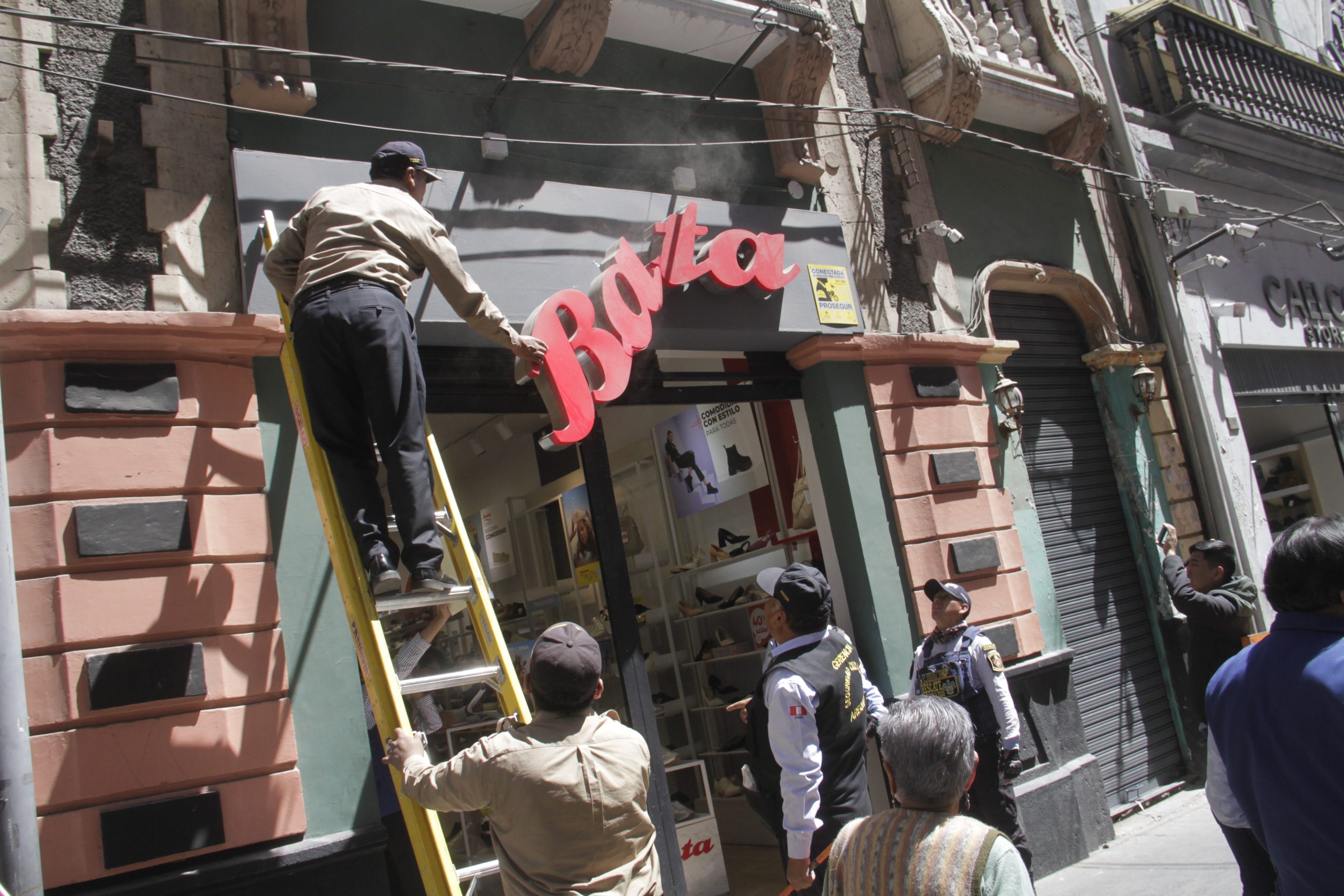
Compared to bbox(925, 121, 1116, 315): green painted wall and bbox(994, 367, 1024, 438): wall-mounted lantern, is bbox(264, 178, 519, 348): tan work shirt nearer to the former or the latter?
bbox(994, 367, 1024, 438): wall-mounted lantern

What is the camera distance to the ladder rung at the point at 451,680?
324 cm

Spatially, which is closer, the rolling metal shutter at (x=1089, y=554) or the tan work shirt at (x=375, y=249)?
the tan work shirt at (x=375, y=249)

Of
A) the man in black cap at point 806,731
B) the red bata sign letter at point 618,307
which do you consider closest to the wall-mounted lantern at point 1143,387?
the red bata sign letter at point 618,307

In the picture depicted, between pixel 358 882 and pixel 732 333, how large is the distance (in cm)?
391

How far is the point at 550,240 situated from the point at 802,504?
3.14 m

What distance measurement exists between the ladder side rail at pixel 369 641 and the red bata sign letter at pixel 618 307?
3.46 feet

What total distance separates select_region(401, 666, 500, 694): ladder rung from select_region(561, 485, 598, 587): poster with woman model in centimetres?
467

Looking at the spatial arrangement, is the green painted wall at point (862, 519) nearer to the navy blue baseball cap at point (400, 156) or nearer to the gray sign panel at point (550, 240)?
the gray sign panel at point (550, 240)

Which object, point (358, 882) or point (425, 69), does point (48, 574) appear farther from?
point (425, 69)

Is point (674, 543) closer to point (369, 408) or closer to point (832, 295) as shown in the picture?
point (832, 295)

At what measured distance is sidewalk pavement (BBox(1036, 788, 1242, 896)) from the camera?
601 cm

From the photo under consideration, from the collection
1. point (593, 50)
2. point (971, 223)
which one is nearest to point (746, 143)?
point (593, 50)

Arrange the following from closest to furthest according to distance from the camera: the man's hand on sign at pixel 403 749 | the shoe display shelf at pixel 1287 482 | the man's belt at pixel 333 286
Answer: the man's hand on sign at pixel 403 749, the man's belt at pixel 333 286, the shoe display shelf at pixel 1287 482

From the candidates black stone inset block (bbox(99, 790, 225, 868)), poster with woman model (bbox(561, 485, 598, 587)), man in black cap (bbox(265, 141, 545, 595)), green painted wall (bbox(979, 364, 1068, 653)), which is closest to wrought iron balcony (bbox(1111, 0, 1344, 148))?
green painted wall (bbox(979, 364, 1068, 653))
